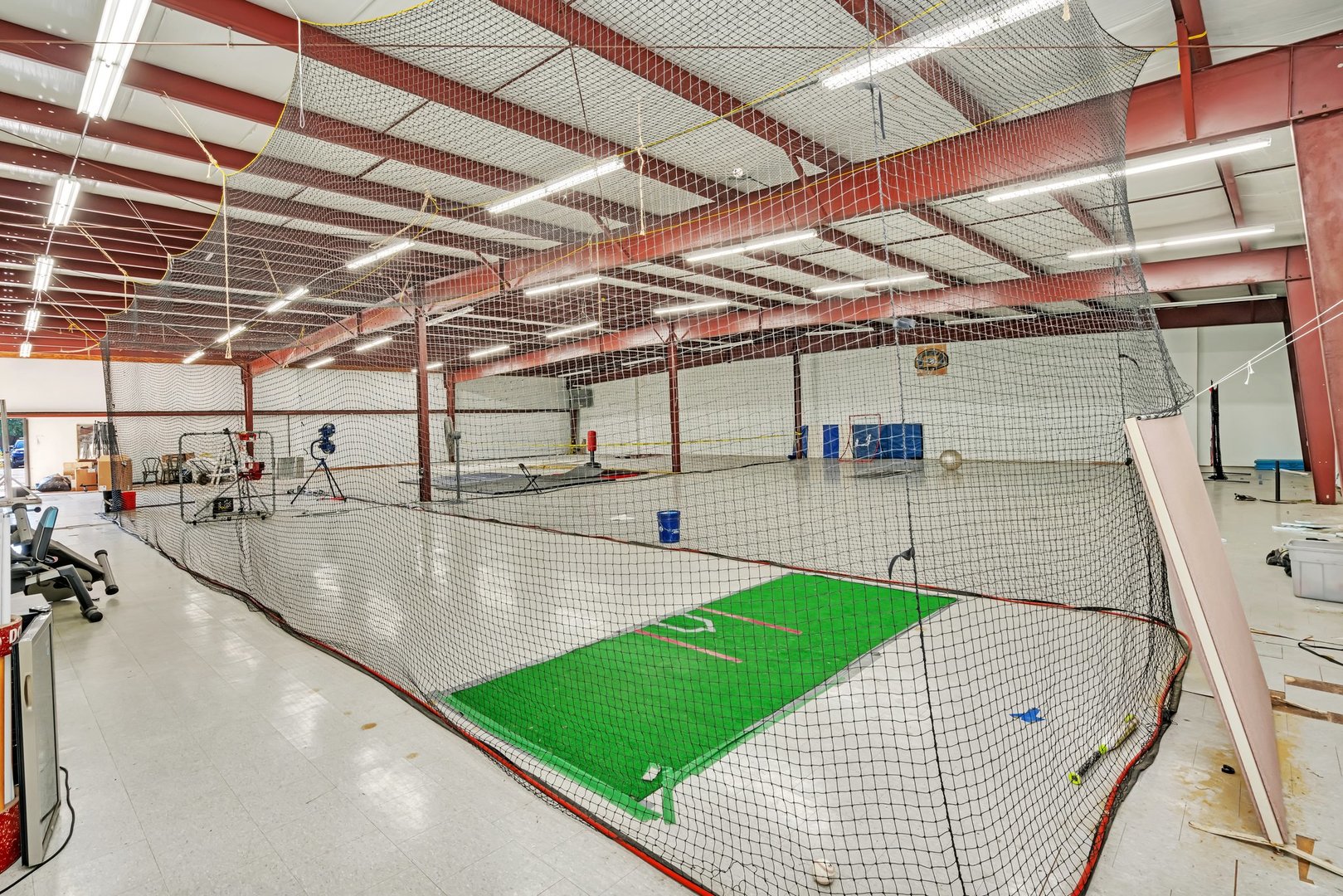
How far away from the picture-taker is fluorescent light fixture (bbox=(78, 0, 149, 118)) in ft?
9.53

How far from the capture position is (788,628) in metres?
3.66

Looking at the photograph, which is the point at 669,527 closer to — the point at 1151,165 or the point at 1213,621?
the point at 1213,621

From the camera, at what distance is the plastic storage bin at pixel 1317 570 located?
372 centimetres

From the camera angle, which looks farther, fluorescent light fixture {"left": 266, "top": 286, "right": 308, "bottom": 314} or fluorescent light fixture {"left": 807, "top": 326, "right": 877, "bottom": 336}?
fluorescent light fixture {"left": 266, "top": 286, "right": 308, "bottom": 314}

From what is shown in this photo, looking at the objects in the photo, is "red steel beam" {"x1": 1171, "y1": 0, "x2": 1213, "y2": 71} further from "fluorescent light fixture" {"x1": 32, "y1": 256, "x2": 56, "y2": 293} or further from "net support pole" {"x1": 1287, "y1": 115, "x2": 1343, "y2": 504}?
"fluorescent light fixture" {"x1": 32, "y1": 256, "x2": 56, "y2": 293}

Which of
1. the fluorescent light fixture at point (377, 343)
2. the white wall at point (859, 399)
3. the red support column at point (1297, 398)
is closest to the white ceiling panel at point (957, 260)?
the white wall at point (859, 399)

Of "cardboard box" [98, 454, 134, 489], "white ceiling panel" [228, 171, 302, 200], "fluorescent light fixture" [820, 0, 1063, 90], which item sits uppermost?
"white ceiling panel" [228, 171, 302, 200]

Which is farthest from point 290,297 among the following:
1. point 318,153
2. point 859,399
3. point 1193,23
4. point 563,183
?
point 859,399

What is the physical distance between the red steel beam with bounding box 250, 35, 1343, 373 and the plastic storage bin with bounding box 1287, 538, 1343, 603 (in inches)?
110

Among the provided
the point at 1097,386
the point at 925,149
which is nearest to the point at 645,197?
the point at 925,149

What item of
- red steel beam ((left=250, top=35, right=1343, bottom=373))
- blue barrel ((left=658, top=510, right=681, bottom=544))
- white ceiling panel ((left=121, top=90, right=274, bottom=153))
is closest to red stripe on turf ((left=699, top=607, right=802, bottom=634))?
blue barrel ((left=658, top=510, right=681, bottom=544))

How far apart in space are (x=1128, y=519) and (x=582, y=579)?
220 inches

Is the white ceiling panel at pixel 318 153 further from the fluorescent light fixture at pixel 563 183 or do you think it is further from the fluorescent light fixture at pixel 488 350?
the fluorescent light fixture at pixel 488 350

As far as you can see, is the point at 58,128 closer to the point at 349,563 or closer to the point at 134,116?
the point at 134,116
